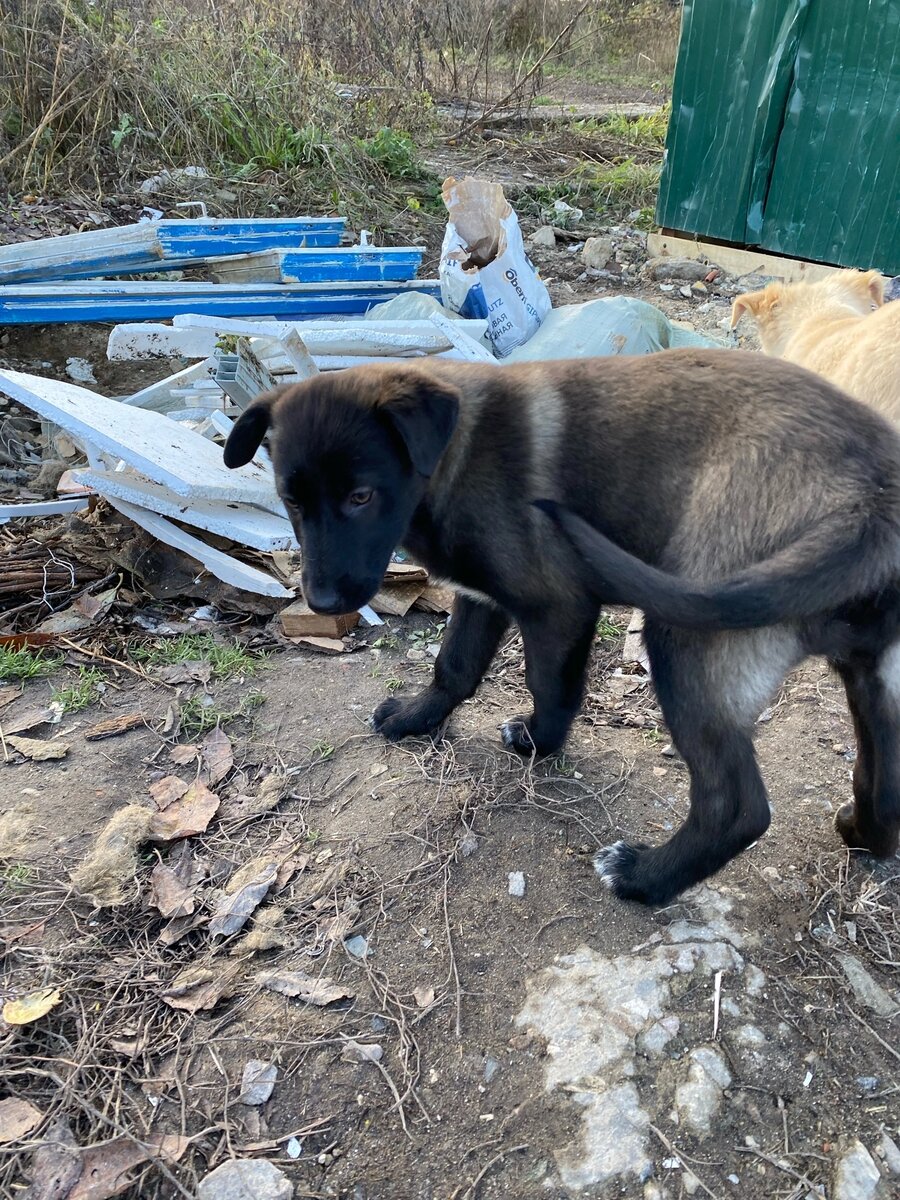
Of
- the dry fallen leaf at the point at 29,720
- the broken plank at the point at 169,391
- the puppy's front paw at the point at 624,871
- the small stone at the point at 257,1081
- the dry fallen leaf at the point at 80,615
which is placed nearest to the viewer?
the small stone at the point at 257,1081

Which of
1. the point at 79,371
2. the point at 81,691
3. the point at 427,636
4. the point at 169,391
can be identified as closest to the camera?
the point at 81,691

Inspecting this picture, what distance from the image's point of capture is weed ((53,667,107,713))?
149 inches

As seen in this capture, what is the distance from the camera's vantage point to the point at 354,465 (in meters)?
2.73

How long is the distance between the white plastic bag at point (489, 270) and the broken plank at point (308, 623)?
3014mm

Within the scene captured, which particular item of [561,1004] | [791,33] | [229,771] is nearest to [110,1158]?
[561,1004]

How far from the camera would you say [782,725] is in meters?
3.70

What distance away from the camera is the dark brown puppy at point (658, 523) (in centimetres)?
233

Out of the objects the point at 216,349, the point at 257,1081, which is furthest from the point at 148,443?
the point at 257,1081

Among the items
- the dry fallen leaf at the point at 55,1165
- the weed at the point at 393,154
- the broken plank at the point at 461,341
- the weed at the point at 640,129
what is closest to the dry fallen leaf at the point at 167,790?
the dry fallen leaf at the point at 55,1165

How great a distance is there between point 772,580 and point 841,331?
347 centimetres

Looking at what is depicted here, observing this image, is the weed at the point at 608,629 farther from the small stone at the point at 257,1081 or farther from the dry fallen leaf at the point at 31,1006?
the dry fallen leaf at the point at 31,1006

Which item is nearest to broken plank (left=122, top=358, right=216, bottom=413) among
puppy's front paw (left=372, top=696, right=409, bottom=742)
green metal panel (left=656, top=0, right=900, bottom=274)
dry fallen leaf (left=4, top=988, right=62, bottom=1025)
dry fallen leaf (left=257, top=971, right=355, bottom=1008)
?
puppy's front paw (left=372, top=696, right=409, bottom=742)

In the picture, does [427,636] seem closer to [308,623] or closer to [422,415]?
[308,623]

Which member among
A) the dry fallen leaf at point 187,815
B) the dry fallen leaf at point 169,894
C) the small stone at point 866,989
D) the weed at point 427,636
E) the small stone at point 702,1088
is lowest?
the weed at point 427,636
